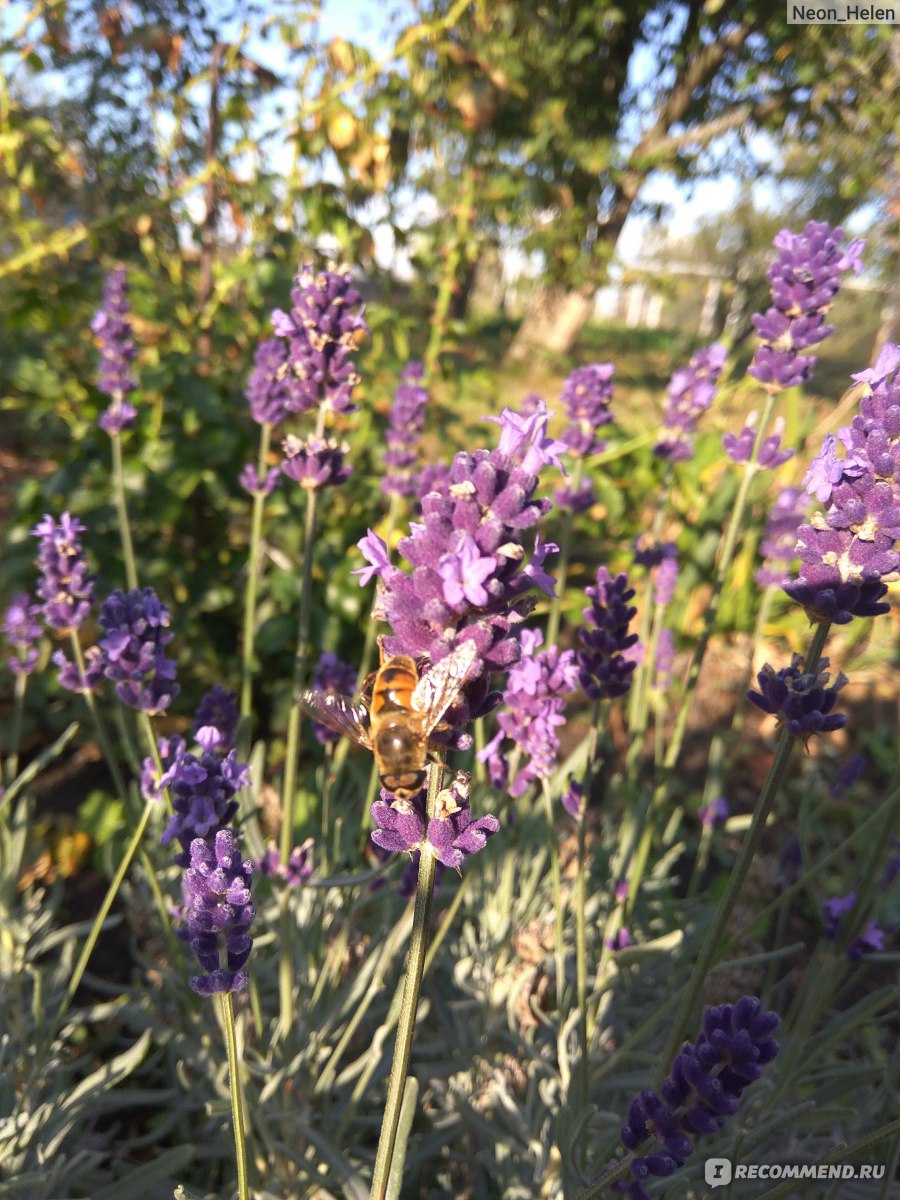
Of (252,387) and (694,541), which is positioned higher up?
(252,387)

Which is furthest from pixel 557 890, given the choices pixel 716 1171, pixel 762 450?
pixel 762 450

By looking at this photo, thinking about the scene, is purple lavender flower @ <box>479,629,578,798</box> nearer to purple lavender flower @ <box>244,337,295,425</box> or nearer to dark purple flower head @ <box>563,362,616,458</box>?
dark purple flower head @ <box>563,362,616,458</box>

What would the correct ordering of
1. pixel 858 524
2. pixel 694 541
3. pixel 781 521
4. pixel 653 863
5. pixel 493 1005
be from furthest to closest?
pixel 694 541 < pixel 781 521 < pixel 653 863 < pixel 493 1005 < pixel 858 524

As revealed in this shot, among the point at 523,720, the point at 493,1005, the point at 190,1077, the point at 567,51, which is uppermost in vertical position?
the point at 567,51

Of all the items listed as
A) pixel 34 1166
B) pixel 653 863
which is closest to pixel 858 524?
pixel 653 863

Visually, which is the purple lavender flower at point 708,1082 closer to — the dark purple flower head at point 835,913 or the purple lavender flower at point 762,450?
the dark purple flower head at point 835,913

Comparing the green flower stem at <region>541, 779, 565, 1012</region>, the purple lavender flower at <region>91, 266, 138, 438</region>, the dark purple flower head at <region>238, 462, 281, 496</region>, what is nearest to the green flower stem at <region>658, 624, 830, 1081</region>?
the green flower stem at <region>541, 779, 565, 1012</region>

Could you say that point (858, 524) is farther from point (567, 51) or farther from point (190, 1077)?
point (567, 51)
